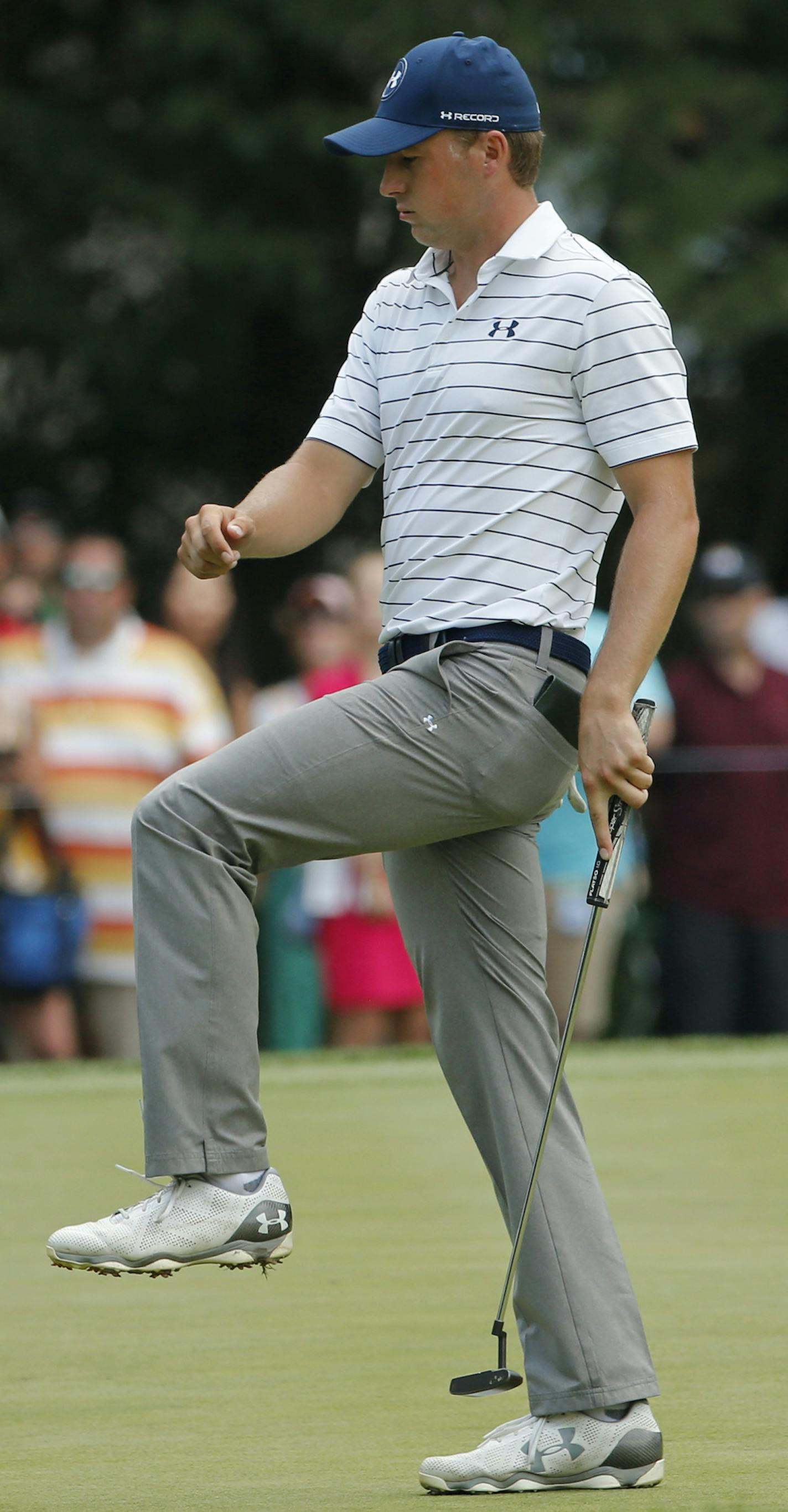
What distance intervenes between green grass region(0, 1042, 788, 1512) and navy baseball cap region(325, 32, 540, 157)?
1.99m

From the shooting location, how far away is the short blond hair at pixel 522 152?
356 cm

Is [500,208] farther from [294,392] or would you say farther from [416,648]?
[294,392]

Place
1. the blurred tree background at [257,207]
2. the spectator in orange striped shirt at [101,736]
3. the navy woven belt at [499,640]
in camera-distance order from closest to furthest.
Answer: the navy woven belt at [499,640]
the spectator in orange striped shirt at [101,736]
the blurred tree background at [257,207]

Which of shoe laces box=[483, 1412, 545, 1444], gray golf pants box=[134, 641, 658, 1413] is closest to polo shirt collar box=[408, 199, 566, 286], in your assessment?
gray golf pants box=[134, 641, 658, 1413]

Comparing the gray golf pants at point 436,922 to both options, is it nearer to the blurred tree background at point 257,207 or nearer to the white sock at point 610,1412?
the white sock at point 610,1412

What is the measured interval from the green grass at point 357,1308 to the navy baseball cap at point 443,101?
78.2 inches

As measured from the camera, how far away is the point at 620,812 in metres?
3.51

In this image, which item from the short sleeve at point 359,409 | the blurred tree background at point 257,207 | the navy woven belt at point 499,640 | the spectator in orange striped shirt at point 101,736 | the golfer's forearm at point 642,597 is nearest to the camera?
the golfer's forearm at point 642,597


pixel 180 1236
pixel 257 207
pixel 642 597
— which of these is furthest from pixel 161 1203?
pixel 257 207

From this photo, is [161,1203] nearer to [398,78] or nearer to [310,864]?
[398,78]

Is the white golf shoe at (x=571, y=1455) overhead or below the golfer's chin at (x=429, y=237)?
below

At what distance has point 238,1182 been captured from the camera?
3.33m

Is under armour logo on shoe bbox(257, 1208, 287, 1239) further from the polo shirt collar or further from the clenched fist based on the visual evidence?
the polo shirt collar

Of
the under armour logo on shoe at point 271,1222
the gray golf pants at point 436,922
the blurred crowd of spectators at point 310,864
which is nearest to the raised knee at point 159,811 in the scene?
the gray golf pants at point 436,922
